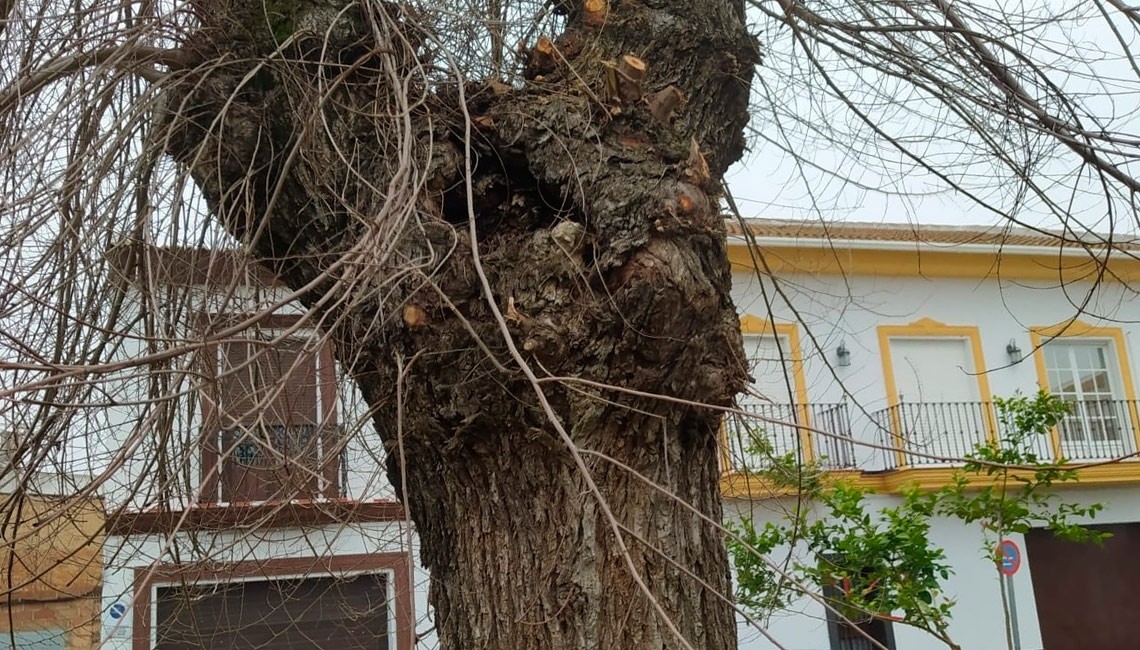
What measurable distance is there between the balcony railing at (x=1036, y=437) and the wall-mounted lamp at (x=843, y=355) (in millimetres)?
636

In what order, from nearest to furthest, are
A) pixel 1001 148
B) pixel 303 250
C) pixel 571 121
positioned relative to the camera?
pixel 571 121 → pixel 303 250 → pixel 1001 148

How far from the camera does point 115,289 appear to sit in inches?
116

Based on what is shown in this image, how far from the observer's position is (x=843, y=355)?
1026 centimetres

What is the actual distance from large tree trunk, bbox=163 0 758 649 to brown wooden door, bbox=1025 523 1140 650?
10188 mm

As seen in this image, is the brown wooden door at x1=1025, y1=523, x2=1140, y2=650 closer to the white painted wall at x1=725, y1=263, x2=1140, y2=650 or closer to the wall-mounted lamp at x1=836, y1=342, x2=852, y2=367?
the white painted wall at x1=725, y1=263, x2=1140, y2=650

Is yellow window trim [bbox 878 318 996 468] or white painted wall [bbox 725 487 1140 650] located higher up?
yellow window trim [bbox 878 318 996 468]

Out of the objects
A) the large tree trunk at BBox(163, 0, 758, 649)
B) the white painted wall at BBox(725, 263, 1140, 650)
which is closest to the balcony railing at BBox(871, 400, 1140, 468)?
the white painted wall at BBox(725, 263, 1140, 650)

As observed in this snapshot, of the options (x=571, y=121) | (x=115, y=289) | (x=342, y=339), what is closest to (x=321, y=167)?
(x=342, y=339)

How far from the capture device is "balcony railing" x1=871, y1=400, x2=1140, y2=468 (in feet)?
34.4

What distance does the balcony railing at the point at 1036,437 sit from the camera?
10.5 m

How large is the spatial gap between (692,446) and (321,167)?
1096 mm

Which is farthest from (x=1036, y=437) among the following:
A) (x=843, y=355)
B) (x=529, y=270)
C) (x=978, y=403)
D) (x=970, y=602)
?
(x=529, y=270)

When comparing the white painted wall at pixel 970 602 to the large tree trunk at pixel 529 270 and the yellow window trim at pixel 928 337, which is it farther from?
the large tree trunk at pixel 529 270

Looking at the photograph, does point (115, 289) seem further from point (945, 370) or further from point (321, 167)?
point (945, 370)
